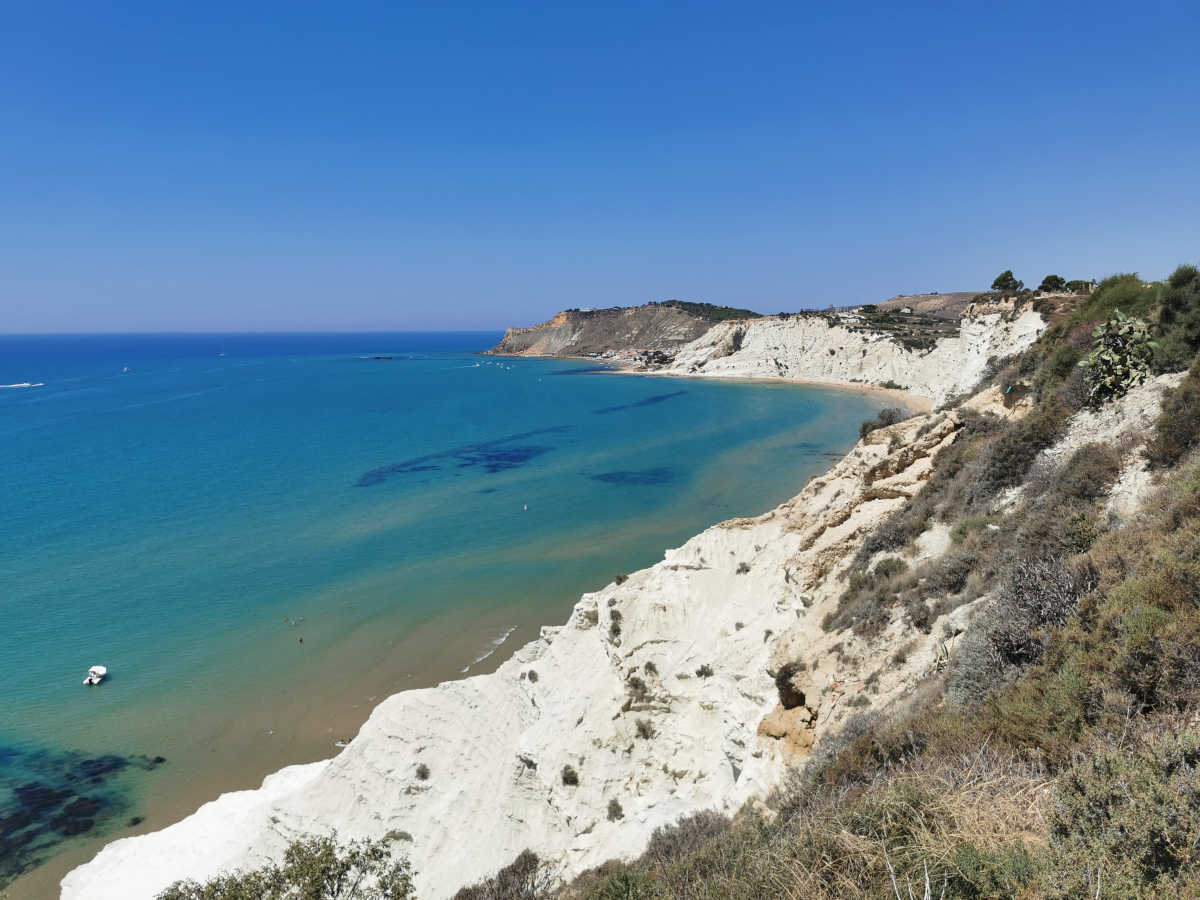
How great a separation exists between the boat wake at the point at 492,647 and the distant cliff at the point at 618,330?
391ft

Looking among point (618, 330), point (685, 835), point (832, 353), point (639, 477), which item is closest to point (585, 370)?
point (618, 330)

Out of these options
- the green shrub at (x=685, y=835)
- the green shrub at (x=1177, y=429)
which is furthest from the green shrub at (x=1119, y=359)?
the green shrub at (x=685, y=835)

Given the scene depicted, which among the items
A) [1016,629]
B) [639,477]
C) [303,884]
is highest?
[1016,629]

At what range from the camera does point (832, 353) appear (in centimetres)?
9262

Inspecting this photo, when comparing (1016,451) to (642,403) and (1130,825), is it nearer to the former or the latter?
(1130,825)

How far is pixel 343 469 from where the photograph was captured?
1713 inches

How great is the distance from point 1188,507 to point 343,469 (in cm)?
4501

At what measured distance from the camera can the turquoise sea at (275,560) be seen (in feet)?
53.6

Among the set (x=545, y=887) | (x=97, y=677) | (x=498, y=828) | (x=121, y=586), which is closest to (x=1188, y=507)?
(x=545, y=887)

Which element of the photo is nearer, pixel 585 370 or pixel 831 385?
pixel 831 385

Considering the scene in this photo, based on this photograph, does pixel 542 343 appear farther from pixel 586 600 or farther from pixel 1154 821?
pixel 1154 821

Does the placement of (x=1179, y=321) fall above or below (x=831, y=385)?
above

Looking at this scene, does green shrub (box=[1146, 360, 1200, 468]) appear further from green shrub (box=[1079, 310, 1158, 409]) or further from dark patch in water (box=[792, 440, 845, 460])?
dark patch in water (box=[792, 440, 845, 460])

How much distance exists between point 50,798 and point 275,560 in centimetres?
1318
